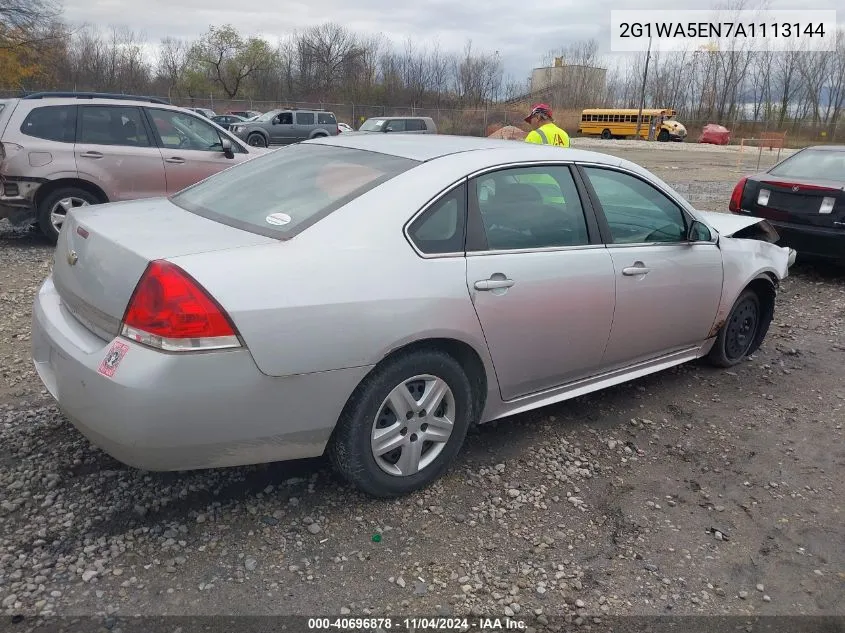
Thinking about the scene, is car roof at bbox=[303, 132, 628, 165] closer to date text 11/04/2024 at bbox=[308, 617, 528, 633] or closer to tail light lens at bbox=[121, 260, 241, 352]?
A: tail light lens at bbox=[121, 260, 241, 352]

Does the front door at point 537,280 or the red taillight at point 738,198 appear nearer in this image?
the front door at point 537,280

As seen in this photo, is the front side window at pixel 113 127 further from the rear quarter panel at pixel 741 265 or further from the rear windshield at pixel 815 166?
the rear windshield at pixel 815 166

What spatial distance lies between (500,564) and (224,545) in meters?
1.10

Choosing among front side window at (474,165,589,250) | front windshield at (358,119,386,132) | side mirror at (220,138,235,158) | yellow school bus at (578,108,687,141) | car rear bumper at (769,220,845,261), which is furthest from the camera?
yellow school bus at (578,108,687,141)

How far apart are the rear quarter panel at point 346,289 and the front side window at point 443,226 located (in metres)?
0.05

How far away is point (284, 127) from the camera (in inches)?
1224

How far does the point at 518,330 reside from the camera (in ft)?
10.5

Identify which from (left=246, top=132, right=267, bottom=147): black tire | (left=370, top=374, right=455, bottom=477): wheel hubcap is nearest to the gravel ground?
(left=370, top=374, right=455, bottom=477): wheel hubcap

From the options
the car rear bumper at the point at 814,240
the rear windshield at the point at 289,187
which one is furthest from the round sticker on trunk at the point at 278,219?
the car rear bumper at the point at 814,240

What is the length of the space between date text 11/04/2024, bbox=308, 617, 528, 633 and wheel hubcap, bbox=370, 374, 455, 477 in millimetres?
697

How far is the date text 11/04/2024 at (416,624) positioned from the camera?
234 centimetres

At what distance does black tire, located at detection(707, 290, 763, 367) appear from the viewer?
4.74 m

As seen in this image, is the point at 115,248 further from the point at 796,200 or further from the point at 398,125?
the point at 398,125

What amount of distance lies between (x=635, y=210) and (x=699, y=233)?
54 cm
